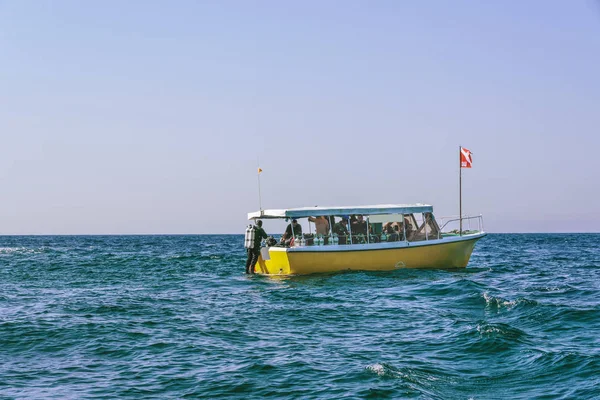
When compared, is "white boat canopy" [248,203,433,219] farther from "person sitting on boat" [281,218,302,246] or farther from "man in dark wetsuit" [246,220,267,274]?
"man in dark wetsuit" [246,220,267,274]

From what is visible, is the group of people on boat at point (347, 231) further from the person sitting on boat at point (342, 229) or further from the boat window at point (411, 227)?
the boat window at point (411, 227)

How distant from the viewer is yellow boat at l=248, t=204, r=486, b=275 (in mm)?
28386

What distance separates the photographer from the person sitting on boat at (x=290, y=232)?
1141 inches

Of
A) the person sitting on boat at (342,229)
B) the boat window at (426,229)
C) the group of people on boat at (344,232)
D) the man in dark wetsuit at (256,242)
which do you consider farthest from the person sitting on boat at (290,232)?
the boat window at (426,229)

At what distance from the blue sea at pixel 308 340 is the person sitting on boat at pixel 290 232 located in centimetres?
214

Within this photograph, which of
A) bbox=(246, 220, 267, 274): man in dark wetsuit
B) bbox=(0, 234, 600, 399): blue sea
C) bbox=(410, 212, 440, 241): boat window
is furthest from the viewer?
bbox=(410, 212, 440, 241): boat window

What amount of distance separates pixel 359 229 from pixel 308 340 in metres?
13.7

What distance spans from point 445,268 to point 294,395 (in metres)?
20.0

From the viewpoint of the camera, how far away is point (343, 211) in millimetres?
28828

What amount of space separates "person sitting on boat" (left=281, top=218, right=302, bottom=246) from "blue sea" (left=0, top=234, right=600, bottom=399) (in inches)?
84.3

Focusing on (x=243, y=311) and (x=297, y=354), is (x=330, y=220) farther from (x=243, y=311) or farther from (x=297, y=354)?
(x=297, y=354)

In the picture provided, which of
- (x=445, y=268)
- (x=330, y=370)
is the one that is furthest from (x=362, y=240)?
(x=330, y=370)

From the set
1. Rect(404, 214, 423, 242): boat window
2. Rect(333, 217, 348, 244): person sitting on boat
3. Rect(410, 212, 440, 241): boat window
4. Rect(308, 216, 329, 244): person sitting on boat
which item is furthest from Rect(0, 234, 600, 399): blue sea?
Rect(410, 212, 440, 241): boat window

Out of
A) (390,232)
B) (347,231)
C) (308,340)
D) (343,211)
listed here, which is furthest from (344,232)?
(308,340)
